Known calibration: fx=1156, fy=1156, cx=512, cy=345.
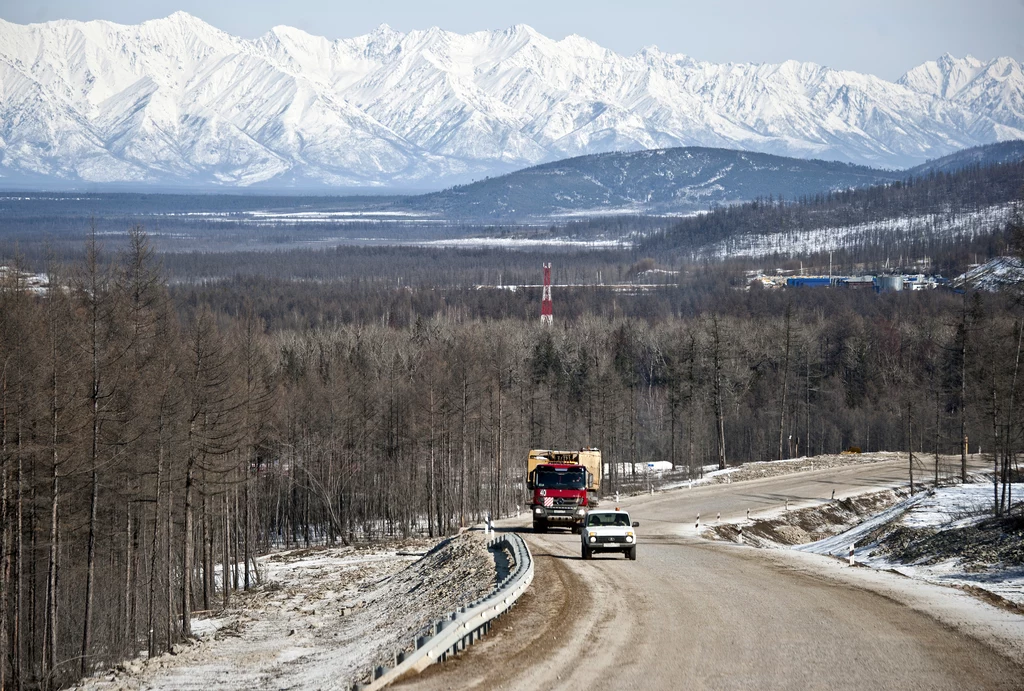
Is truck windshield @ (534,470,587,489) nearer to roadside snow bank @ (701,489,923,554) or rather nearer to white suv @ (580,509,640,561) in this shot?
roadside snow bank @ (701,489,923,554)

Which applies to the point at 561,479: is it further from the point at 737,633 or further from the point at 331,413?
the point at 331,413

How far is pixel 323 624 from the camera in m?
41.1

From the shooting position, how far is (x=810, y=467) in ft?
295

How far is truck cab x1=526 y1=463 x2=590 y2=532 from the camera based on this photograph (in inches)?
1959

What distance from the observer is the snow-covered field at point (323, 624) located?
31656 millimetres

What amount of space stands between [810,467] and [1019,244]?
52.8 m

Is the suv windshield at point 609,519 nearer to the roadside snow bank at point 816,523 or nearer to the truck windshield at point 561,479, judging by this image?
the truck windshield at point 561,479

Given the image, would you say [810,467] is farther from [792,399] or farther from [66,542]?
[66,542]

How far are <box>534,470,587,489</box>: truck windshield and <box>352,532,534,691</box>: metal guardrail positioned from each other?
69.5 ft

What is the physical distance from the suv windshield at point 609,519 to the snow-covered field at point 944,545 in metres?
8.60

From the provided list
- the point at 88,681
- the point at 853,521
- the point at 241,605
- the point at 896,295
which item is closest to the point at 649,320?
the point at 896,295

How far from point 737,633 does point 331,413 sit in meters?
58.9

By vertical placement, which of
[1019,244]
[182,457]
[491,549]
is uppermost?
[1019,244]

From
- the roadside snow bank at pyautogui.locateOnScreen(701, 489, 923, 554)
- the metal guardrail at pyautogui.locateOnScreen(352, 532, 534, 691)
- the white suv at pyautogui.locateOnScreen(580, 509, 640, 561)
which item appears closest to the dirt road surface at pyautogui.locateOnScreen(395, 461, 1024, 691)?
the metal guardrail at pyautogui.locateOnScreen(352, 532, 534, 691)
